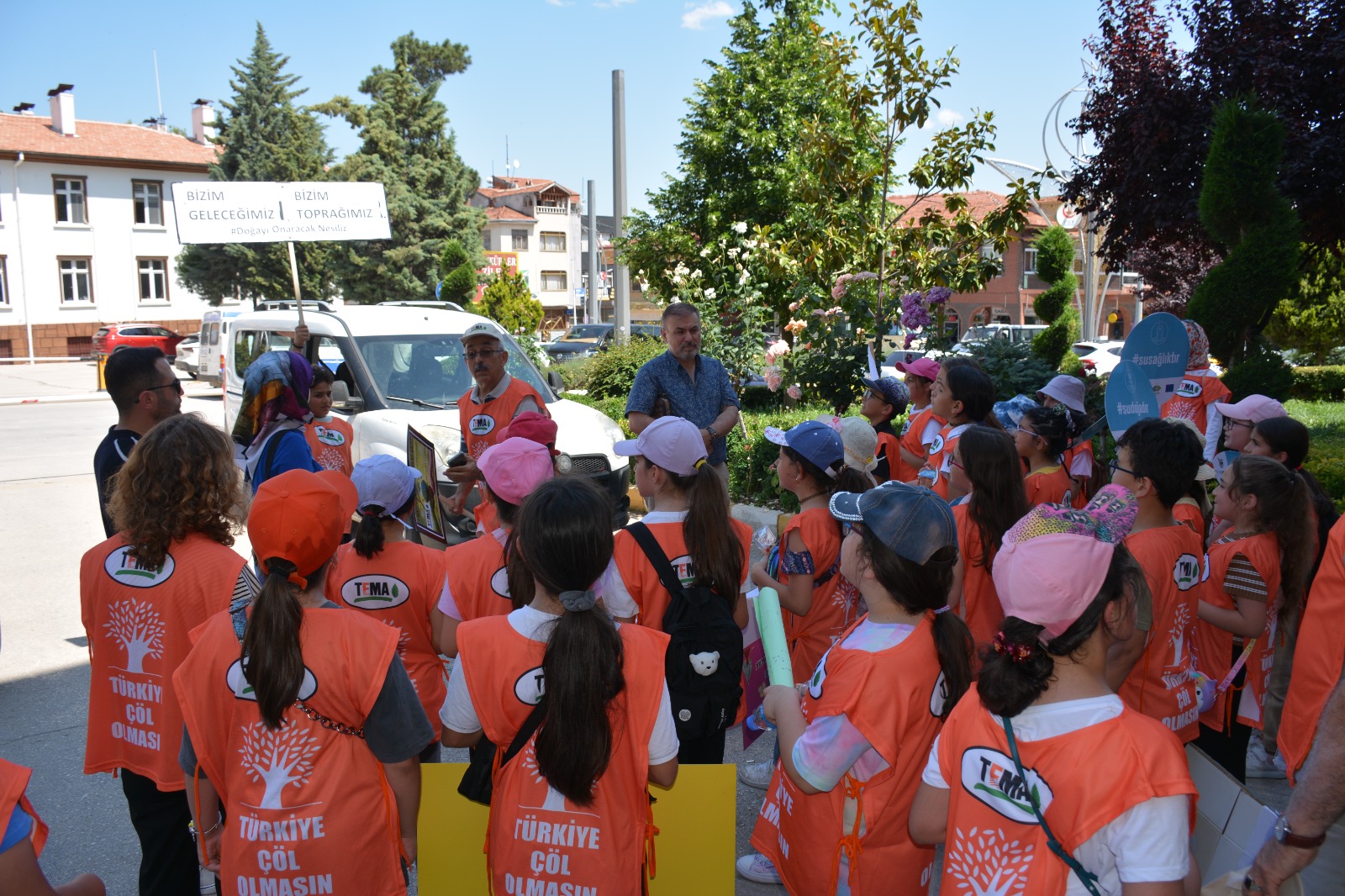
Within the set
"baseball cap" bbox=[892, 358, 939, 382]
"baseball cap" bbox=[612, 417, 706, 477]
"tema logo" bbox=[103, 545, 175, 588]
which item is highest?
"baseball cap" bbox=[892, 358, 939, 382]

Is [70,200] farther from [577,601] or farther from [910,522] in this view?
[910,522]

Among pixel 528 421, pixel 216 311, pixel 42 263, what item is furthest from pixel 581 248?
pixel 528 421

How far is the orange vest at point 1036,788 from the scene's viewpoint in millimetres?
1694

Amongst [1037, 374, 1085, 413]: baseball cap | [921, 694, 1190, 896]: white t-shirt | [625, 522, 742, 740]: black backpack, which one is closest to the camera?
[921, 694, 1190, 896]: white t-shirt

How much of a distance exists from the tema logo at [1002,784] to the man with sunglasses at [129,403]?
332cm

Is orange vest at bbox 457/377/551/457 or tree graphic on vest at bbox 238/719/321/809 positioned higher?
orange vest at bbox 457/377/551/457

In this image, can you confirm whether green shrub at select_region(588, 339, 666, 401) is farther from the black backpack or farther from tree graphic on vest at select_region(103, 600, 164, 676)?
tree graphic on vest at select_region(103, 600, 164, 676)

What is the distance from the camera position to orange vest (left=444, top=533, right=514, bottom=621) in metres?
3.20

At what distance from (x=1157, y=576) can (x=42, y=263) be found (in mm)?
47017

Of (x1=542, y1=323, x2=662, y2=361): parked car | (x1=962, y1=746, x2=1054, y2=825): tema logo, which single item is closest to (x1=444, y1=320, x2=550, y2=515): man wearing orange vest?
(x1=962, y1=746, x2=1054, y2=825): tema logo

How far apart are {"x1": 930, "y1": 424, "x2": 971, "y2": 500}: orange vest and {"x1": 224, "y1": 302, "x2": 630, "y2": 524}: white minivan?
3.16m

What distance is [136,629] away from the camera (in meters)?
2.79

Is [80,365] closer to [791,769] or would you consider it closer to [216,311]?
[216,311]

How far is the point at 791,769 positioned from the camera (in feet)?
7.20
